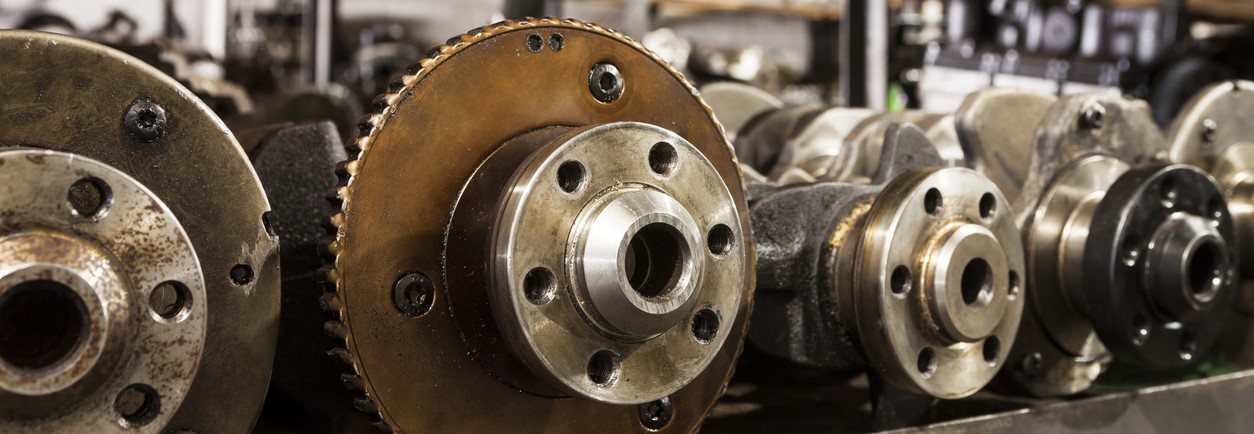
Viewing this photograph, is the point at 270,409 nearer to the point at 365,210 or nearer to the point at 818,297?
the point at 365,210

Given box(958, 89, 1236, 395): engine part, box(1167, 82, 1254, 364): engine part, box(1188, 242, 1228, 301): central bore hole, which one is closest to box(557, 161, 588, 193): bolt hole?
box(958, 89, 1236, 395): engine part

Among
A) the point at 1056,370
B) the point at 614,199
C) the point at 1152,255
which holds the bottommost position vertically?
the point at 1056,370

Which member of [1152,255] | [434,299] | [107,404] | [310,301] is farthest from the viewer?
[1152,255]

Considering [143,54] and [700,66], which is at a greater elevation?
[143,54]

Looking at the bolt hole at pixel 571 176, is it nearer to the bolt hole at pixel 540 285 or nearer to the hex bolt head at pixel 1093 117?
the bolt hole at pixel 540 285

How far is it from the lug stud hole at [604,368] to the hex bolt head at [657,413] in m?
0.10

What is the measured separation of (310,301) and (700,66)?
2.66m

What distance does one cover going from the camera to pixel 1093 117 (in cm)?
112

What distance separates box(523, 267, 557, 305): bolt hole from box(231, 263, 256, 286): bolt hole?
0.61 ft

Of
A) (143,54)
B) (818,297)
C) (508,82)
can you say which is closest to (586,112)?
(508,82)

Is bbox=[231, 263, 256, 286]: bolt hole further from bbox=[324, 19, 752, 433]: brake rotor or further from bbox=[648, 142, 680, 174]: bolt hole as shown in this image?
bbox=[648, 142, 680, 174]: bolt hole

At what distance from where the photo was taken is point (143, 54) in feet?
3.61

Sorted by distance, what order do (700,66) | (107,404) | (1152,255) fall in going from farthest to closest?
(700,66) → (1152,255) → (107,404)

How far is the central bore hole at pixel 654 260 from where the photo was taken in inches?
27.0
